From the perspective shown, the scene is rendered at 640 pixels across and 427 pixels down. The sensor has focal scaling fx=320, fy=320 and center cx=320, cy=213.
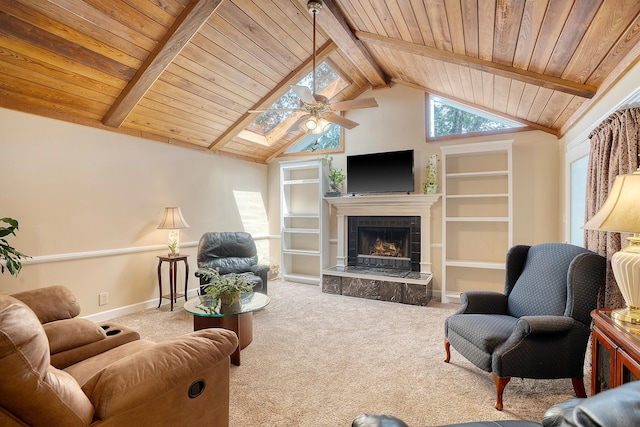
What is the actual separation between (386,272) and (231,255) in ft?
7.68

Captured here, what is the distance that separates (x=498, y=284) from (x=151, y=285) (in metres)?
4.85

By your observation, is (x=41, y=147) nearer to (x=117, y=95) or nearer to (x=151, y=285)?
(x=117, y=95)

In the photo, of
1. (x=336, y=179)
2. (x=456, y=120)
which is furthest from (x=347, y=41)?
(x=336, y=179)

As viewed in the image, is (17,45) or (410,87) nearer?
(17,45)

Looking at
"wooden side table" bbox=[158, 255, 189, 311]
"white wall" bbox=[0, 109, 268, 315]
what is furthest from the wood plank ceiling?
"wooden side table" bbox=[158, 255, 189, 311]

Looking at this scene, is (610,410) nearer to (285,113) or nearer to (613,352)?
(613,352)

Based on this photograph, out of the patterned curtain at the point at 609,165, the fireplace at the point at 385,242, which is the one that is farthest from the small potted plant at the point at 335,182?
the patterned curtain at the point at 609,165

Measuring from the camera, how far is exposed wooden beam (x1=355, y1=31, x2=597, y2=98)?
107 inches

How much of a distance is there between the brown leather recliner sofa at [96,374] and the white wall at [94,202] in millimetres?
1658

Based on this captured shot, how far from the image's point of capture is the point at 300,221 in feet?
20.4

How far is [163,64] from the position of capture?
3.16 meters

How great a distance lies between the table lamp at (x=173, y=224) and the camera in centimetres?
423

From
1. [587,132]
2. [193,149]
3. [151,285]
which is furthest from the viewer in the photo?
[193,149]

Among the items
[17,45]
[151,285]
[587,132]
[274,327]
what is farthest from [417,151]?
[17,45]
